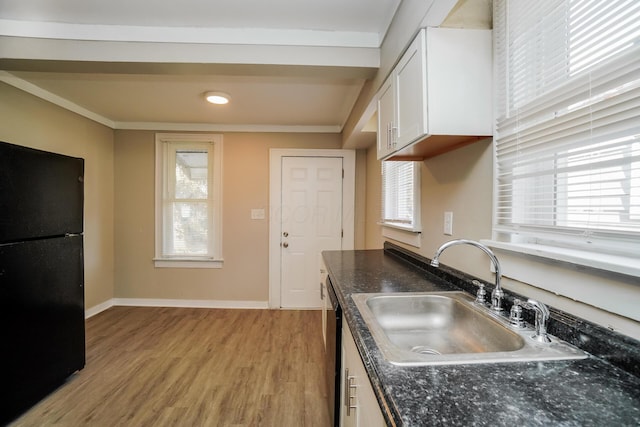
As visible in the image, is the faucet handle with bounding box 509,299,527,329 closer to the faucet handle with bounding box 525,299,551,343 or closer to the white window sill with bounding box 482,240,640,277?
the faucet handle with bounding box 525,299,551,343

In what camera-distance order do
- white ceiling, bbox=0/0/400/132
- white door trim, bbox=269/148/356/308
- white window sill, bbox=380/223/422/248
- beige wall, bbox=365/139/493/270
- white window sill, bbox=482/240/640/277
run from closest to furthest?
white window sill, bbox=482/240/640/277 < beige wall, bbox=365/139/493/270 < white ceiling, bbox=0/0/400/132 < white window sill, bbox=380/223/422/248 < white door trim, bbox=269/148/356/308

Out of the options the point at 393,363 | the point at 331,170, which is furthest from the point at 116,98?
the point at 393,363

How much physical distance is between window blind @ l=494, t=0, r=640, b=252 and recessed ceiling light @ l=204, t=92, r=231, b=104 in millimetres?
2249

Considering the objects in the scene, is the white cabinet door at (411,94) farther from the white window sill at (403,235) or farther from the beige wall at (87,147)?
the beige wall at (87,147)

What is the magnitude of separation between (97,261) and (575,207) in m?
4.35

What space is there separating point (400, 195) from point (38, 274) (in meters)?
2.59

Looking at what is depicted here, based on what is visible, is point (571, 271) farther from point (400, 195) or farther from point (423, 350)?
point (400, 195)

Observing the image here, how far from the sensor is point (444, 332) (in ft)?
3.91

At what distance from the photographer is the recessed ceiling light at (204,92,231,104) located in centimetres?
264

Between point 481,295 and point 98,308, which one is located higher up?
point 481,295

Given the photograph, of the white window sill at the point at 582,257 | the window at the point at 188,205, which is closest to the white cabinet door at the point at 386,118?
the white window sill at the point at 582,257

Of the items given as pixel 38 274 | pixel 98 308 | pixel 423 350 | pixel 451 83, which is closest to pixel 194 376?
pixel 38 274

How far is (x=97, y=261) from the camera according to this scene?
3.40 m

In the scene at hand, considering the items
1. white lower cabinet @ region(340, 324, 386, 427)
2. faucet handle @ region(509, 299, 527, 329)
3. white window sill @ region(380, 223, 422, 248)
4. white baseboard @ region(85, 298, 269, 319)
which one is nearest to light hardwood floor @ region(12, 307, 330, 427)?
white baseboard @ region(85, 298, 269, 319)
